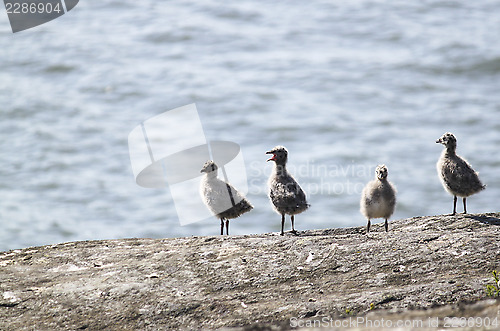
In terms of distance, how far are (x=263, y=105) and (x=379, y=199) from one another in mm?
22039

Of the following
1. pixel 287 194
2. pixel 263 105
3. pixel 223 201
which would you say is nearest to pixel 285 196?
pixel 287 194

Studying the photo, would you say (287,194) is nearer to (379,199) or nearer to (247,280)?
(379,199)

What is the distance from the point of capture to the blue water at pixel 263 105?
26.2 m

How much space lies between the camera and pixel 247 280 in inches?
298

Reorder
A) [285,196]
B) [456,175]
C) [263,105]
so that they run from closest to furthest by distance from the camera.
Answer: [285,196] < [456,175] < [263,105]

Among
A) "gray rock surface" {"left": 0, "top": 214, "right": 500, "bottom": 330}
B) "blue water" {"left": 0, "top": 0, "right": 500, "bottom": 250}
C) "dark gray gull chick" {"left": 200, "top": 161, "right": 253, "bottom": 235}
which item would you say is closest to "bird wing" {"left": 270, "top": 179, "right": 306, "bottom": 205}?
"dark gray gull chick" {"left": 200, "top": 161, "right": 253, "bottom": 235}

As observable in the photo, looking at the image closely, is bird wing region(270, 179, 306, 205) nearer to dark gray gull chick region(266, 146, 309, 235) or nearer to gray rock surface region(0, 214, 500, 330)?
dark gray gull chick region(266, 146, 309, 235)

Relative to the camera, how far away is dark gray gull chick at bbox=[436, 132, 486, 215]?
10.4 meters

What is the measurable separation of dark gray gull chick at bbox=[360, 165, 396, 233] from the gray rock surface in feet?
3.74

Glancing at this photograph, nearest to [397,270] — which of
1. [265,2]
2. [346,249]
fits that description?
[346,249]

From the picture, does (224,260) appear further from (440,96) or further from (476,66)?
(476,66)

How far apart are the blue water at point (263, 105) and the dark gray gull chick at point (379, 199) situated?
14.8 m

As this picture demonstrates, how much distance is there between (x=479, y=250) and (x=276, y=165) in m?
4.24

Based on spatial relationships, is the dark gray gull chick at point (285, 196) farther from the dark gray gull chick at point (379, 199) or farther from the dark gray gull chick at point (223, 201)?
the dark gray gull chick at point (379, 199)
